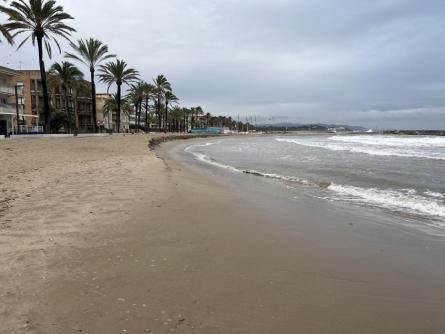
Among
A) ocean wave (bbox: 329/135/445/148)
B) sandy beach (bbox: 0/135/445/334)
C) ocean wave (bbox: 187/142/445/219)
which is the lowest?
ocean wave (bbox: 329/135/445/148)

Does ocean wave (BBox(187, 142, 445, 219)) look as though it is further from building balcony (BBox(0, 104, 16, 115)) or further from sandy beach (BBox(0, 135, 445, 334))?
building balcony (BBox(0, 104, 16, 115))

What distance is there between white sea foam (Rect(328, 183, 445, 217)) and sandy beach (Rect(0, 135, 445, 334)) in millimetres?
2093

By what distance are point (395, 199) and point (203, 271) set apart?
7578 mm

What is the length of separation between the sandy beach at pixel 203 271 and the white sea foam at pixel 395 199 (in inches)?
82.4

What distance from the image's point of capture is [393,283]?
14.6ft

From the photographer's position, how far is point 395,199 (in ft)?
34.1

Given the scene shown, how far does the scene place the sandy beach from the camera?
3.35 metres

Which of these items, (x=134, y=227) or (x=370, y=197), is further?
(x=370, y=197)

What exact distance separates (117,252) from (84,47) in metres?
48.1

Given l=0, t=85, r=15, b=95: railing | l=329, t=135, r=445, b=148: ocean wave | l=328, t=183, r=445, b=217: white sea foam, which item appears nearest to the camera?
l=328, t=183, r=445, b=217: white sea foam

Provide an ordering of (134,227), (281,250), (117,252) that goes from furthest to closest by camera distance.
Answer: (134,227) < (281,250) < (117,252)

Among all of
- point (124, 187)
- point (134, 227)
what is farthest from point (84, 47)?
point (134, 227)

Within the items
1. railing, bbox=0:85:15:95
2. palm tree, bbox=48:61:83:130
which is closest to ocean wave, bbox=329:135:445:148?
Answer: palm tree, bbox=48:61:83:130

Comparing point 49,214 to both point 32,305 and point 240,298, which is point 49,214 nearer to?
point 32,305
